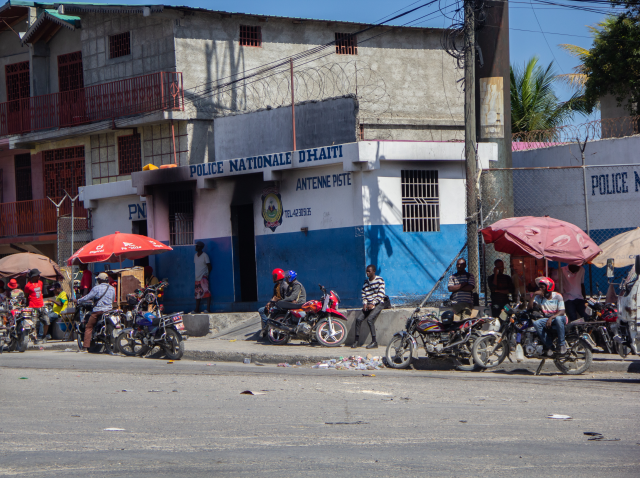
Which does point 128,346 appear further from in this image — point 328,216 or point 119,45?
point 119,45

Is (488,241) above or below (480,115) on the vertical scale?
below

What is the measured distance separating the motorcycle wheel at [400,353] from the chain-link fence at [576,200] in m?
2.80

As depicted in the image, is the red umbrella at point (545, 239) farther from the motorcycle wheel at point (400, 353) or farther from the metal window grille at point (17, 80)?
the metal window grille at point (17, 80)

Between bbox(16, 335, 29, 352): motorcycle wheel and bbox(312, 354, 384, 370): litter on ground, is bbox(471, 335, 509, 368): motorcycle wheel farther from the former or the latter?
bbox(16, 335, 29, 352): motorcycle wheel

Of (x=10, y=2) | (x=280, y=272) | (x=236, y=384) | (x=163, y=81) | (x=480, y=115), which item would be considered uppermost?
(x=10, y=2)

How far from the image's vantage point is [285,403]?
9.27 meters

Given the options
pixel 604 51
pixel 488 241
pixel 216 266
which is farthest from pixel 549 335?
pixel 604 51

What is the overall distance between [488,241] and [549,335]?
8.77ft

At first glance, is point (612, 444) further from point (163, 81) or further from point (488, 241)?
point (163, 81)

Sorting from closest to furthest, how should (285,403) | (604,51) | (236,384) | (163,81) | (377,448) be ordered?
(377,448) → (285,403) → (236,384) → (163,81) → (604,51)

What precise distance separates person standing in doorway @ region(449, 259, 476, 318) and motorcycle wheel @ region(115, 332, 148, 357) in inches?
234

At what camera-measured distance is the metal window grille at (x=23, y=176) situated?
2944cm

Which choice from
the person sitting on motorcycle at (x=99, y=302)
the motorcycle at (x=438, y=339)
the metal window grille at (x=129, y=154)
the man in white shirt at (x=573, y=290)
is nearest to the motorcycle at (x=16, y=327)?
the person sitting on motorcycle at (x=99, y=302)

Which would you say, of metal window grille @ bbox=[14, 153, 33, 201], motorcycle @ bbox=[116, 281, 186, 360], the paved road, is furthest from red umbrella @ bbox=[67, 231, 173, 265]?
metal window grille @ bbox=[14, 153, 33, 201]
